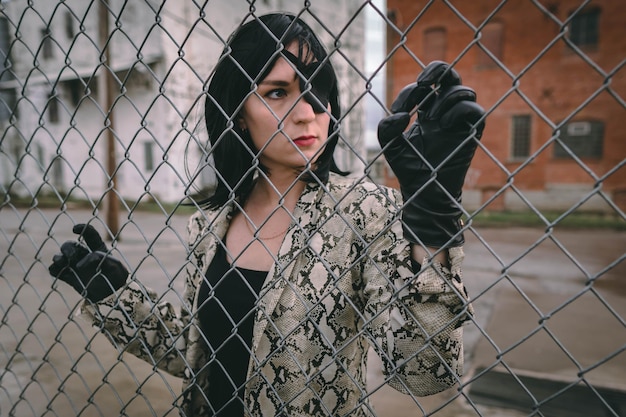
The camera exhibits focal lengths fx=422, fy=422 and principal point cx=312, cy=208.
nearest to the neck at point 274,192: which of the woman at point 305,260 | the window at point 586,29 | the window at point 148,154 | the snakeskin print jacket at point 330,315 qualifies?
the woman at point 305,260

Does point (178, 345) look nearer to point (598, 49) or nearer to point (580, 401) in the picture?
point (580, 401)

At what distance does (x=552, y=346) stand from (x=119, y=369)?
11.6 feet

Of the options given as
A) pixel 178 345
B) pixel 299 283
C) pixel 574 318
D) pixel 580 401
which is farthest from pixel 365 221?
pixel 574 318

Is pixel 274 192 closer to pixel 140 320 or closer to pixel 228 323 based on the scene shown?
pixel 228 323

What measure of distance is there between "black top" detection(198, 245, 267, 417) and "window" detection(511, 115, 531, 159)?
48.5 ft

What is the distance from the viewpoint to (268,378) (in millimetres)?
1232

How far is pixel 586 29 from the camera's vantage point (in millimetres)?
13375

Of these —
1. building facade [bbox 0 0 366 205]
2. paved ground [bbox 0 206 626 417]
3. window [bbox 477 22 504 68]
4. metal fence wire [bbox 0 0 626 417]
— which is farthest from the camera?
window [bbox 477 22 504 68]

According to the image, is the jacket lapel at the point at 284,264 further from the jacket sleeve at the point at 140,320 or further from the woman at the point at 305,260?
the jacket sleeve at the point at 140,320

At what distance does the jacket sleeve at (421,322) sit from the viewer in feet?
2.83

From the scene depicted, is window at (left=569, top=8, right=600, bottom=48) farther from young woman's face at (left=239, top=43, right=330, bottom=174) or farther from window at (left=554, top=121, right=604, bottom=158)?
young woman's face at (left=239, top=43, right=330, bottom=174)

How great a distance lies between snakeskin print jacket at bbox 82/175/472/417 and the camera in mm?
903

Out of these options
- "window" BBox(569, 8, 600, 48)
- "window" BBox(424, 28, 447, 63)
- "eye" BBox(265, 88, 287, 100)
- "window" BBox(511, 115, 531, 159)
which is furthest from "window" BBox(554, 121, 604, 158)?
"eye" BBox(265, 88, 287, 100)

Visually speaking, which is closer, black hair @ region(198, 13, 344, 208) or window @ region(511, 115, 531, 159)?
black hair @ region(198, 13, 344, 208)
